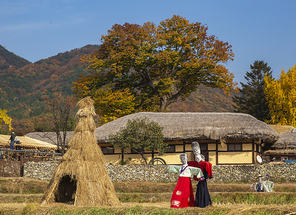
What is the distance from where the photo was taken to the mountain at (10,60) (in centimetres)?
10112

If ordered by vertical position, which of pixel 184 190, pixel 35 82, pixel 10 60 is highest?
pixel 10 60

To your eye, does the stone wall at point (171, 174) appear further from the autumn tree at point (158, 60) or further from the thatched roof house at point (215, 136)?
the autumn tree at point (158, 60)

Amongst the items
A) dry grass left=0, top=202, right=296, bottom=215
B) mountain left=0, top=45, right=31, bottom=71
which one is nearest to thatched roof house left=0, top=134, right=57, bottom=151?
dry grass left=0, top=202, right=296, bottom=215

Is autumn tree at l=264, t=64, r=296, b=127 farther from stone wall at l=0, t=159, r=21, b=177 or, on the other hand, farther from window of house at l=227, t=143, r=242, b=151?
stone wall at l=0, t=159, r=21, b=177

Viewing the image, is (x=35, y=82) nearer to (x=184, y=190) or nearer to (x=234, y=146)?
(x=234, y=146)

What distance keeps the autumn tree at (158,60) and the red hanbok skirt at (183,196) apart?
81.0 feet

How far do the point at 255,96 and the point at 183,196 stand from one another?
38236 millimetres

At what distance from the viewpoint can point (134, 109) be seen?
1423 inches

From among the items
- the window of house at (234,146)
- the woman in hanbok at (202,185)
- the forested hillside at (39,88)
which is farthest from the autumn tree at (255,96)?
the woman in hanbok at (202,185)

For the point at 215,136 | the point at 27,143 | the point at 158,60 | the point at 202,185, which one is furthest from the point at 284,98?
the point at 202,185

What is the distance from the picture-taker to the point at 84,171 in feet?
39.0

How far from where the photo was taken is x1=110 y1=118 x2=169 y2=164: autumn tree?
23750 mm

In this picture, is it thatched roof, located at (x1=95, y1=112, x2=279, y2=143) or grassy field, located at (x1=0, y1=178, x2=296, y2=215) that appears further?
thatched roof, located at (x1=95, y1=112, x2=279, y2=143)

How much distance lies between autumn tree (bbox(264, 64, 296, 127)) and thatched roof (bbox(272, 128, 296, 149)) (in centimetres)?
956
